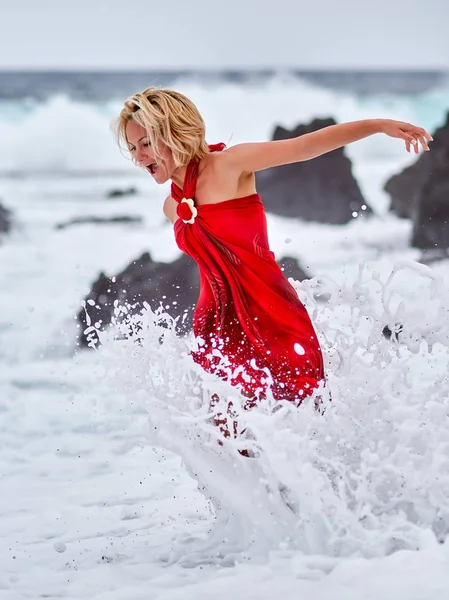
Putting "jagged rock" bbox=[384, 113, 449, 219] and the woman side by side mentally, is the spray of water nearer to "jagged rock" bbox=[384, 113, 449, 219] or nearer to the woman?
the woman

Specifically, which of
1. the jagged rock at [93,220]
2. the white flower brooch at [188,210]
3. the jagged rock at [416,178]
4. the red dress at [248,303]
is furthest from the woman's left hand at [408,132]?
the jagged rock at [93,220]

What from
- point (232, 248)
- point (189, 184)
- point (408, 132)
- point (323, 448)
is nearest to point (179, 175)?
point (189, 184)

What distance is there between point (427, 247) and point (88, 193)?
2.09 meters

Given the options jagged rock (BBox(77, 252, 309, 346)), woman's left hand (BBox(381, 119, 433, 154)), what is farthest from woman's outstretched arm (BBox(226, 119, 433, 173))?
jagged rock (BBox(77, 252, 309, 346))

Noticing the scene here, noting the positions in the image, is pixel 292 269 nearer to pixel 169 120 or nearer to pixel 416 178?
pixel 416 178

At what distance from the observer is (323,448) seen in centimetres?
190

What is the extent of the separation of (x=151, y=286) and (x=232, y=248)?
2774mm

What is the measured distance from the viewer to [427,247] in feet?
17.0

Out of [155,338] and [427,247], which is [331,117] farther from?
[155,338]

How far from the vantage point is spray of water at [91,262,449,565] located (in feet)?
5.95

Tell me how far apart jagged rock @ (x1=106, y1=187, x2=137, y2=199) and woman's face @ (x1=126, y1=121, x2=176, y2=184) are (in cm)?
316

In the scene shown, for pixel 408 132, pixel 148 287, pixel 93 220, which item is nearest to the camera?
pixel 408 132

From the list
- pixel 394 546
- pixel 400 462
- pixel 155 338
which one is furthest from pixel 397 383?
pixel 155 338

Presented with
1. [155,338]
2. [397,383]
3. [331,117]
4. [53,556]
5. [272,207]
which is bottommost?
[53,556]
